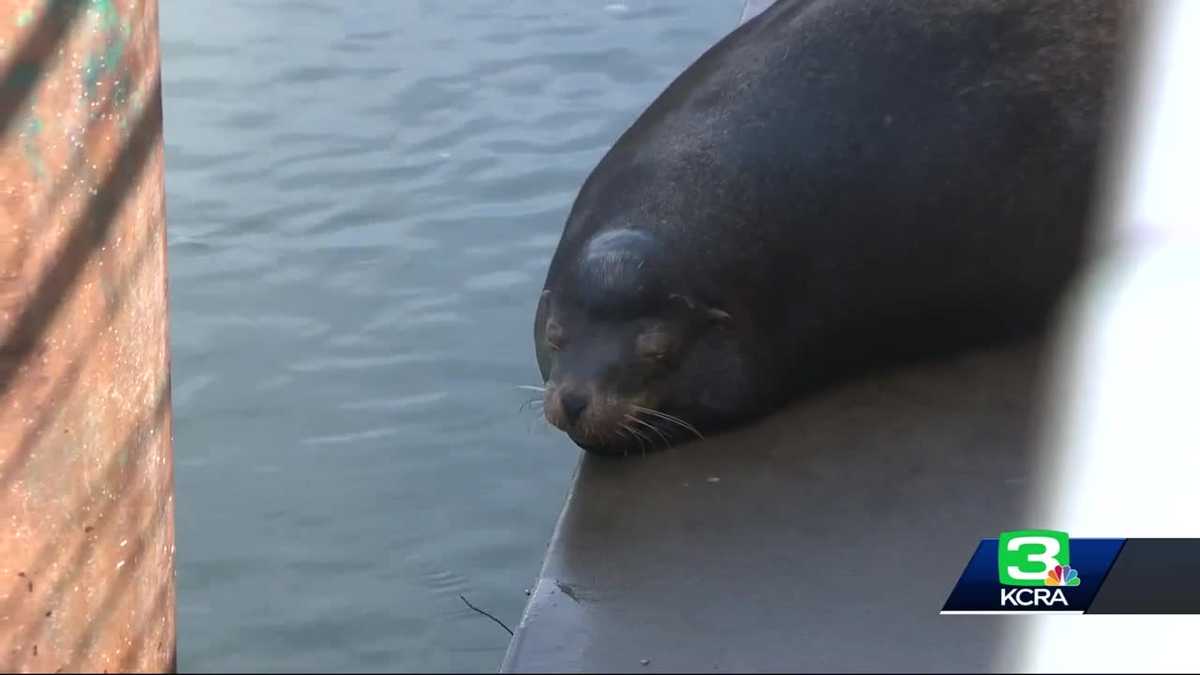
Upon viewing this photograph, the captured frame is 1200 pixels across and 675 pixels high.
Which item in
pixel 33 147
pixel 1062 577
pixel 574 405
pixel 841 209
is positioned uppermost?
pixel 33 147

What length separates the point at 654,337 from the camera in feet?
13.7

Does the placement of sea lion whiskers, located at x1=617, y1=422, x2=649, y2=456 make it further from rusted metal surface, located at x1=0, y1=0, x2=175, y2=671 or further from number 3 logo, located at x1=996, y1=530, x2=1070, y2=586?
rusted metal surface, located at x1=0, y1=0, x2=175, y2=671

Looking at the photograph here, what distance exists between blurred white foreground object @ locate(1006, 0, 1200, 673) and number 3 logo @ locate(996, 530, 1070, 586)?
0.05 m

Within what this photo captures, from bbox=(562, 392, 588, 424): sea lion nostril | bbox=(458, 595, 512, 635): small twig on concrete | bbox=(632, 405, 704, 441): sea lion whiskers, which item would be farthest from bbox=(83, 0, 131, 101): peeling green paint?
bbox=(458, 595, 512, 635): small twig on concrete

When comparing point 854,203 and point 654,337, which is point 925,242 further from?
point 654,337

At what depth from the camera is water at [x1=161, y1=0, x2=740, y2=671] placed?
203 inches

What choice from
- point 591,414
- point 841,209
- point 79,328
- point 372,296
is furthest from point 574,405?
point 372,296

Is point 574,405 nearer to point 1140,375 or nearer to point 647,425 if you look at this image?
point 647,425

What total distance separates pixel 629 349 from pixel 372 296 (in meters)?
2.73

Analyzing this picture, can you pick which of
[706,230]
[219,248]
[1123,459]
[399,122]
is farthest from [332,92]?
[1123,459]

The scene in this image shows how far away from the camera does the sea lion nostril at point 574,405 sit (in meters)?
4.08

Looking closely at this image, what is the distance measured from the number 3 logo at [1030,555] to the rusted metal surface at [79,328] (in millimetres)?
1508

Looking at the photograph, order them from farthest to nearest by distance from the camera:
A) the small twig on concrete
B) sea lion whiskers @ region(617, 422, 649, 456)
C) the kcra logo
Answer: the small twig on concrete, sea lion whiskers @ region(617, 422, 649, 456), the kcra logo

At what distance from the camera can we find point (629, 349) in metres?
4.16
